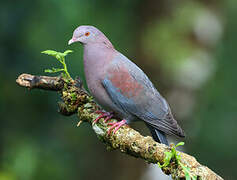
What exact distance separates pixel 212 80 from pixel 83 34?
4.18 metres

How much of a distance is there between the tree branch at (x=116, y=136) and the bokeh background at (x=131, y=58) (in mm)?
1891

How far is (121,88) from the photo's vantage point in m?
4.20

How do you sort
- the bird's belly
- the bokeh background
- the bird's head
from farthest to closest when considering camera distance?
the bokeh background → the bird's head → the bird's belly

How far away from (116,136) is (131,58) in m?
3.72

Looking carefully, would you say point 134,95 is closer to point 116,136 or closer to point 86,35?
point 86,35

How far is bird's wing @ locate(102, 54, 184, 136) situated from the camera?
4.15 metres

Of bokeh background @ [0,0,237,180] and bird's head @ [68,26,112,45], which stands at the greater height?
bird's head @ [68,26,112,45]

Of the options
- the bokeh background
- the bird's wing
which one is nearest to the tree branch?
the bird's wing

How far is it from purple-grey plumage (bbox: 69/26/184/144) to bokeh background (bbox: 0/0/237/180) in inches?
56.5

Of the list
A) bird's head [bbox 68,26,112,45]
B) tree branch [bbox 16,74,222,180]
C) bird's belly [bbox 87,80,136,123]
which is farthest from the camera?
bird's head [bbox 68,26,112,45]

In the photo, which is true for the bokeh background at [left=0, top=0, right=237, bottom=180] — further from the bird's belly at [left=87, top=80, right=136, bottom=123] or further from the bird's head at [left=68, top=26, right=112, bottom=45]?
the bird's belly at [left=87, top=80, right=136, bottom=123]

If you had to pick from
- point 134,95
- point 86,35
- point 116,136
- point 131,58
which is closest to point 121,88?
point 134,95

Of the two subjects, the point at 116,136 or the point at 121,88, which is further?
the point at 121,88
